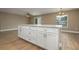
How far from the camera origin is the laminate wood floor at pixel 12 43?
1.18 meters

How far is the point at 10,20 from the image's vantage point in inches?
47.4

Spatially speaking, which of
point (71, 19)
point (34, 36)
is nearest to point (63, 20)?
point (71, 19)

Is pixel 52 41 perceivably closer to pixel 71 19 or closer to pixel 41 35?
pixel 41 35

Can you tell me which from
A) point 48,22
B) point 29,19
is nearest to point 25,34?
point 29,19

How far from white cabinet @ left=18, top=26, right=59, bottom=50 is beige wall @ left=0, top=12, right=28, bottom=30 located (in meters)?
0.08

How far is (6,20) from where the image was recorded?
1.19 m

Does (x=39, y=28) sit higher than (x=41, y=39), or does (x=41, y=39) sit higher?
(x=39, y=28)

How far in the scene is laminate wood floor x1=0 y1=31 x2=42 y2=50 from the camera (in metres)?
1.18

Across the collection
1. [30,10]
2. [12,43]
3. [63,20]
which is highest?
[30,10]

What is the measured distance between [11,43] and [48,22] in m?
0.55

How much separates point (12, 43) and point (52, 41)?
0.51 meters

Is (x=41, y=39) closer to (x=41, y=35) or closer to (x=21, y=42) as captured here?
(x=41, y=35)
